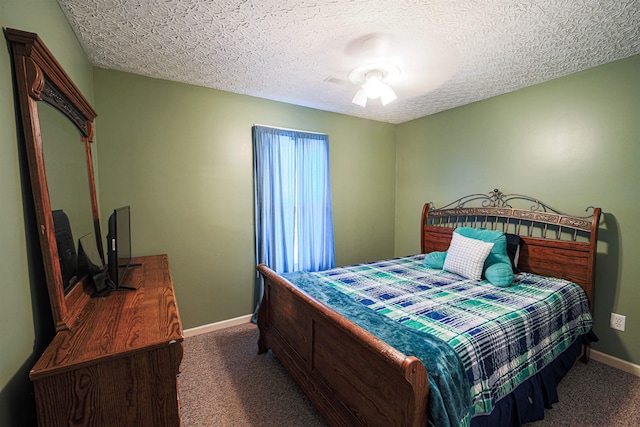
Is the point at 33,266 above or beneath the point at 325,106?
beneath

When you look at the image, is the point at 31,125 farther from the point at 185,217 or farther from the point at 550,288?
the point at 550,288

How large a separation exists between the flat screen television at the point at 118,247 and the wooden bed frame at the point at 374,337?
106 cm

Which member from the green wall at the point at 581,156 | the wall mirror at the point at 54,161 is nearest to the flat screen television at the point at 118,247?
A: the wall mirror at the point at 54,161

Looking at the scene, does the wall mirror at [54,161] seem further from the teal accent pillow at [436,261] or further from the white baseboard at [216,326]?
the teal accent pillow at [436,261]

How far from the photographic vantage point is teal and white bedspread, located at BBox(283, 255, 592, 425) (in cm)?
143

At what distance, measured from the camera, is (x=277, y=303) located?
2.36 metres

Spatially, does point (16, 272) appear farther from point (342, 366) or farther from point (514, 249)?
point (514, 249)

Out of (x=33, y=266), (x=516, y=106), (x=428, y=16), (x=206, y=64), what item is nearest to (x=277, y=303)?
(x=33, y=266)

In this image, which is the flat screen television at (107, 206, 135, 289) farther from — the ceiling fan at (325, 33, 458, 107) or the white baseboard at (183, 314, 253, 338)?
the ceiling fan at (325, 33, 458, 107)

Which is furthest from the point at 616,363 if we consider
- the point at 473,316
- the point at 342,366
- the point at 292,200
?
the point at 292,200

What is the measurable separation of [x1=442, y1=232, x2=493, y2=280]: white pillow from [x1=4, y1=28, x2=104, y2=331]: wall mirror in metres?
2.80

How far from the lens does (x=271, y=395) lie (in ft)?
6.73

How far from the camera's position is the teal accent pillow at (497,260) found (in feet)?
7.70

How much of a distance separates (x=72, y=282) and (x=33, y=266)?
0.34 metres
